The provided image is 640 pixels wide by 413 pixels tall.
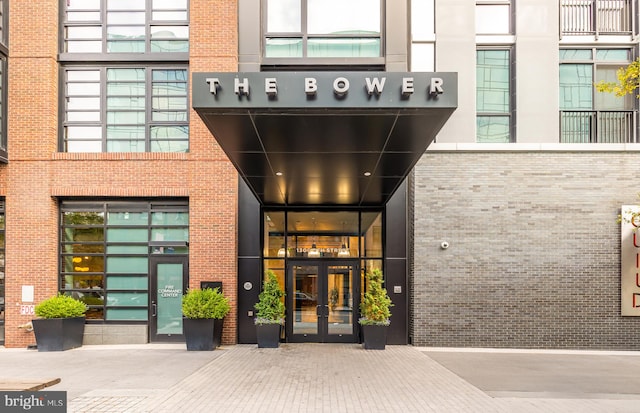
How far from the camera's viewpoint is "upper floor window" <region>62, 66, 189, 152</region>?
42.7 ft

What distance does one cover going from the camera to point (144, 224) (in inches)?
509

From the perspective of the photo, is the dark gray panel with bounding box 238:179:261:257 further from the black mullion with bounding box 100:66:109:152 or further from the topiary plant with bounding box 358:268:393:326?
the black mullion with bounding box 100:66:109:152

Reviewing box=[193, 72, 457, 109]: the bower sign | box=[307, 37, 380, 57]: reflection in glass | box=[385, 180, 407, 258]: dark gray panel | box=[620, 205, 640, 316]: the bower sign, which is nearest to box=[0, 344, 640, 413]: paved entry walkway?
box=[620, 205, 640, 316]: the bower sign

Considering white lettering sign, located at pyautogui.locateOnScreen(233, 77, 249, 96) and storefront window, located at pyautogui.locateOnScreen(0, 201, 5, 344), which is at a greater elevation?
white lettering sign, located at pyautogui.locateOnScreen(233, 77, 249, 96)

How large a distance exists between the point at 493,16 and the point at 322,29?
16.1 feet

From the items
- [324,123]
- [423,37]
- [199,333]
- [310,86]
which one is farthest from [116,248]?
[423,37]

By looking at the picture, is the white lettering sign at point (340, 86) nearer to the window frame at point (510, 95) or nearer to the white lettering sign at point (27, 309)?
the window frame at point (510, 95)

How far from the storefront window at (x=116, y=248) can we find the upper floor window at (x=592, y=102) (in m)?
11.2

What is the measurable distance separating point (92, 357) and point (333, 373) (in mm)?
5879

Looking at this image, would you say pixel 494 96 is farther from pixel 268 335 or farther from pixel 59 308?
pixel 59 308

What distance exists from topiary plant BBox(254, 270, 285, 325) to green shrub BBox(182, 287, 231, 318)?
0.87 meters

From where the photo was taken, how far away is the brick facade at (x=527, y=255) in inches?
482

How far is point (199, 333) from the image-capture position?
457 inches

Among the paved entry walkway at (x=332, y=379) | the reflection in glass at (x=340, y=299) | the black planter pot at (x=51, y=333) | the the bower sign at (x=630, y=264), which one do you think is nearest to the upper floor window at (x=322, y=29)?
the reflection in glass at (x=340, y=299)
